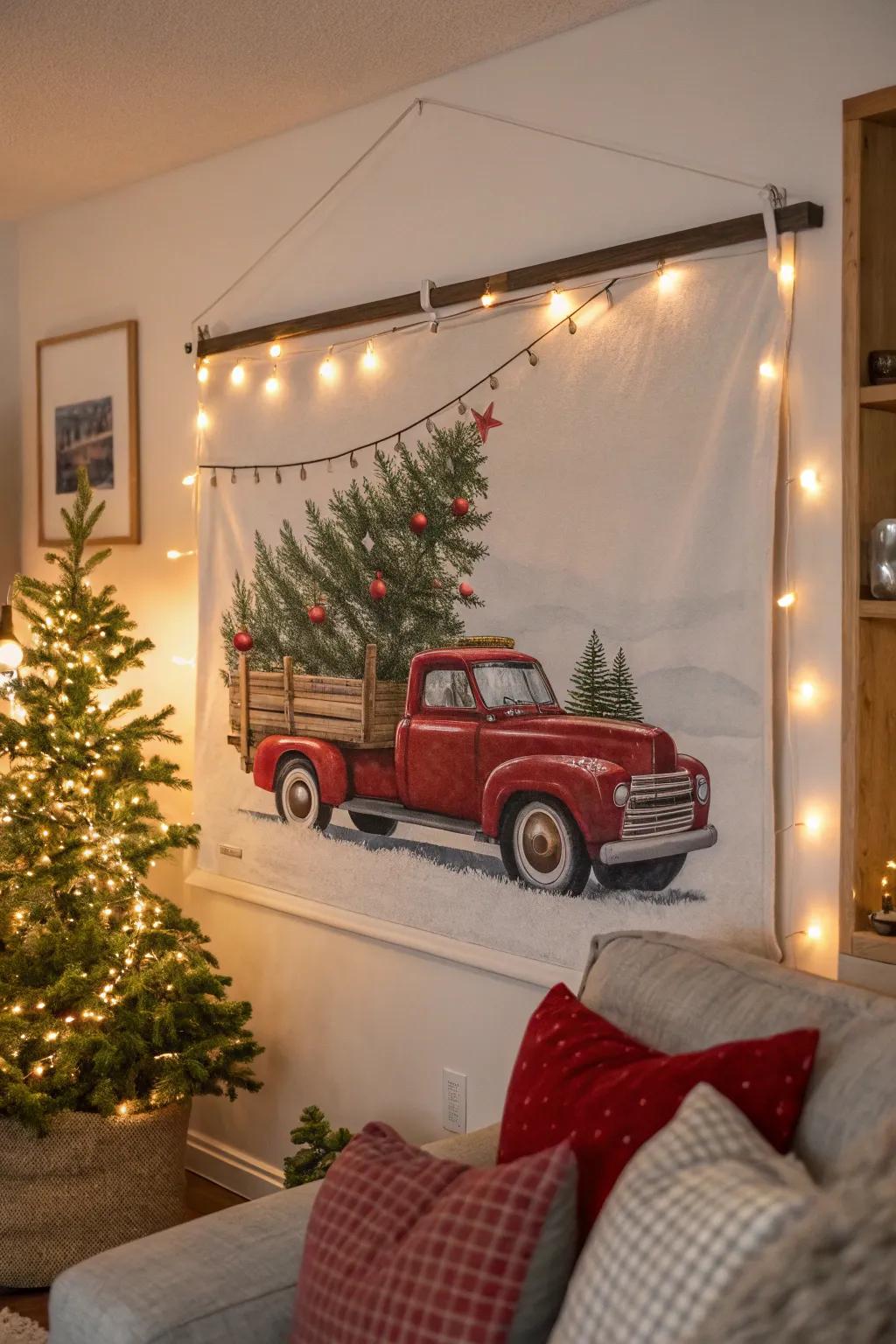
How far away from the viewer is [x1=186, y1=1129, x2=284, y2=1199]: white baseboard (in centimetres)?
339

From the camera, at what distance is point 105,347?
3869 mm

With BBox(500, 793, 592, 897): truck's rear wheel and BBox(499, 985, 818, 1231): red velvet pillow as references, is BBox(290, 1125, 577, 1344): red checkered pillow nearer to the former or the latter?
BBox(499, 985, 818, 1231): red velvet pillow

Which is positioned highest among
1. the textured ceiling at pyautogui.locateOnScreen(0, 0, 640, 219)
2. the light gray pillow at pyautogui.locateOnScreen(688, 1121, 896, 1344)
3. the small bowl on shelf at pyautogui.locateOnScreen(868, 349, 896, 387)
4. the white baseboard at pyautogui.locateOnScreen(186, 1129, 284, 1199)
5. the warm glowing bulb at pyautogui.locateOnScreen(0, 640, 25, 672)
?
the textured ceiling at pyautogui.locateOnScreen(0, 0, 640, 219)

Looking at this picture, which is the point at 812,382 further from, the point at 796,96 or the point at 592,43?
the point at 592,43

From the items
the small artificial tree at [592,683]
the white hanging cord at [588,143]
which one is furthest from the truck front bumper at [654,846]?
the white hanging cord at [588,143]

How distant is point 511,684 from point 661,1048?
1047 millimetres

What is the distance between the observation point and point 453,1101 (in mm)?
2891

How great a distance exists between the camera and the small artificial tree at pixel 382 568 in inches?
112

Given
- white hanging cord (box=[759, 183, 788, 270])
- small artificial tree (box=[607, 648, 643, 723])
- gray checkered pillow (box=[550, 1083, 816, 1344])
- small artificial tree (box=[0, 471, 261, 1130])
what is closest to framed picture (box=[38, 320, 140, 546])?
small artificial tree (box=[0, 471, 261, 1130])

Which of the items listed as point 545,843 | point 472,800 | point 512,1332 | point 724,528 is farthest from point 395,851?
point 512,1332

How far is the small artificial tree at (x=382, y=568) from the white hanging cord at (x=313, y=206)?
68cm

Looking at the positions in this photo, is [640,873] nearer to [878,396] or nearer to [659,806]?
[659,806]

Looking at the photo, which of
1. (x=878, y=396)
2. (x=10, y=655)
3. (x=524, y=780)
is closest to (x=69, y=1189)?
(x=10, y=655)

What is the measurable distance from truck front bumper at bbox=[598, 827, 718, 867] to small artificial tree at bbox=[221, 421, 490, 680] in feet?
2.04
